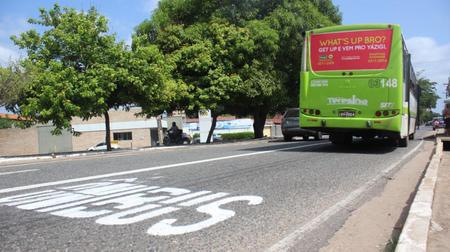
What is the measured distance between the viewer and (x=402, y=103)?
13.1 meters

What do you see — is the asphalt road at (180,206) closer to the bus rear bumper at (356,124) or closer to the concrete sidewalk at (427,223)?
the concrete sidewalk at (427,223)

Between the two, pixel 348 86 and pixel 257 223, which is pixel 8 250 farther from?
pixel 348 86

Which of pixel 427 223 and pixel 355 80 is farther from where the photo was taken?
pixel 355 80

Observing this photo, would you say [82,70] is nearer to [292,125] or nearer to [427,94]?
[292,125]

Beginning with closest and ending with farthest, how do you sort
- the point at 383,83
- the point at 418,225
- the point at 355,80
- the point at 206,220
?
the point at 418,225 → the point at 206,220 → the point at 383,83 → the point at 355,80

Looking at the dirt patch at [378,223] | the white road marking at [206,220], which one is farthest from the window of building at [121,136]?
the white road marking at [206,220]

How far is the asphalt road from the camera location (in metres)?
4.46

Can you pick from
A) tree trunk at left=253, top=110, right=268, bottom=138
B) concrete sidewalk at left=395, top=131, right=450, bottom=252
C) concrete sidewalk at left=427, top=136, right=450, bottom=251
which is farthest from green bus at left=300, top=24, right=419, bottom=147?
tree trunk at left=253, top=110, right=268, bottom=138

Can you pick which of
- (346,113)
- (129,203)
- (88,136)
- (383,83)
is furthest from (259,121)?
(88,136)

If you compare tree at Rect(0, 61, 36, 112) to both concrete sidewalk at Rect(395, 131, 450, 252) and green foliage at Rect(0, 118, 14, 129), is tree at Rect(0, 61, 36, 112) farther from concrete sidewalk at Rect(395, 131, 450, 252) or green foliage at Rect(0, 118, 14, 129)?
green foliage at Rect(0, 118, 14, 129)

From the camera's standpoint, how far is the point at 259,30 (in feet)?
78.2

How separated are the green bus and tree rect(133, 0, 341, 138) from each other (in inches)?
387

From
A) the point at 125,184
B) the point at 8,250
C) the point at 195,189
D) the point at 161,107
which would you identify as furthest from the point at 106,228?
the point at 161,107

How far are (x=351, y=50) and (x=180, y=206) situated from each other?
29.6 ft
